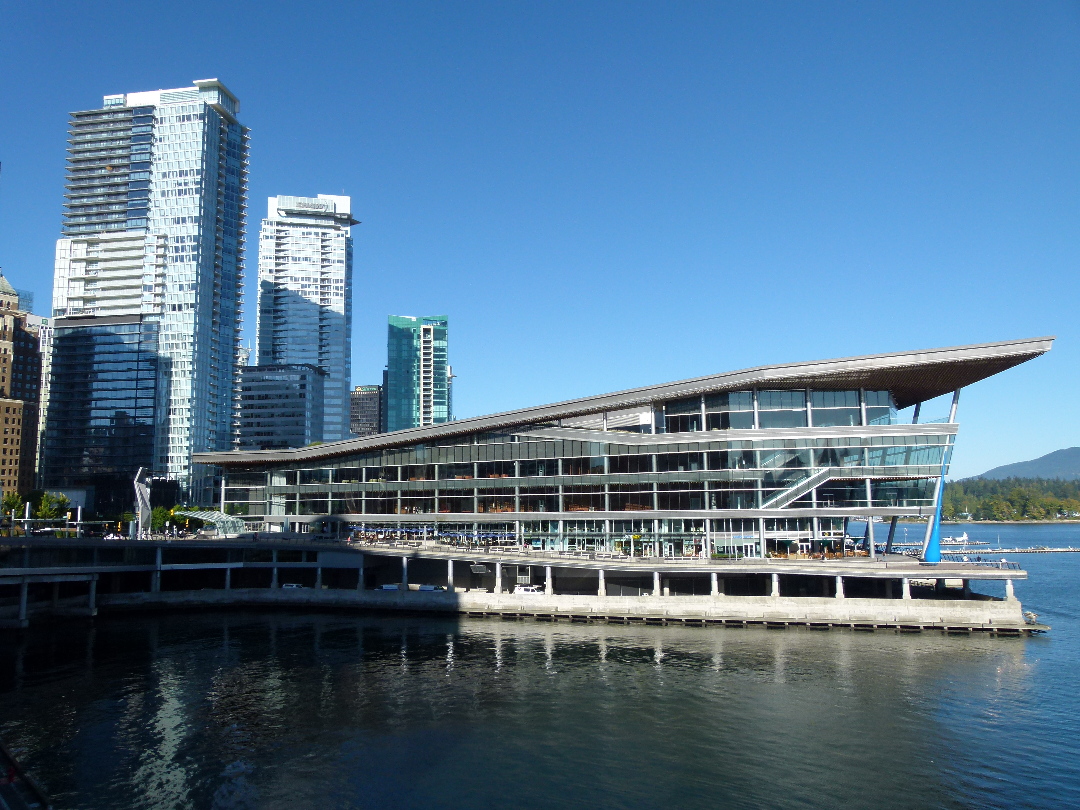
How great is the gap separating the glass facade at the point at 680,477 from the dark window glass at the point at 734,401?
0.44 ft

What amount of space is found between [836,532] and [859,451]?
36.3 feet

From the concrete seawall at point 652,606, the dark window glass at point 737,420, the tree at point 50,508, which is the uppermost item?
Answer: the dark window glass at point 737,420

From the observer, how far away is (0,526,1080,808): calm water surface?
134ft

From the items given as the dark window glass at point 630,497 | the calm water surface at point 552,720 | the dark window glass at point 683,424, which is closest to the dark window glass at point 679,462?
the dark window glass at point 630,497

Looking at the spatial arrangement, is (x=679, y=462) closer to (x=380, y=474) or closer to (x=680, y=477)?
(x=680, y=477)

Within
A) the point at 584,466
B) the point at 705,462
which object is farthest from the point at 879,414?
the point at 584,466

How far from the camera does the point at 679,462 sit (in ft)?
345

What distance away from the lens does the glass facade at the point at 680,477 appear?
327ft

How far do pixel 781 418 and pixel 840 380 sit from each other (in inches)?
345

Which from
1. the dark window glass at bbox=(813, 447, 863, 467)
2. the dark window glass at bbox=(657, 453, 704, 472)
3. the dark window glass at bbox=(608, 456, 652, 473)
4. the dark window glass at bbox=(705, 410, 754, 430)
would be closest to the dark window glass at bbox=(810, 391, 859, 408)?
the dark window glass at bbox=(813, 447, 863, 467)

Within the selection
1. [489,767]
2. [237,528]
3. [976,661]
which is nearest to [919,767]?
[489,767]

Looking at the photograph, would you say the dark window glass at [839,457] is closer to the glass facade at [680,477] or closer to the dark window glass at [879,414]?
the glass facade at [680,477]

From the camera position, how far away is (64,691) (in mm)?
60188

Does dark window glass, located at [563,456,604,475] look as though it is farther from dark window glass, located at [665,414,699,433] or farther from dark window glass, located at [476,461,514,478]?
dark window glass, located at [665,414,699,433]
